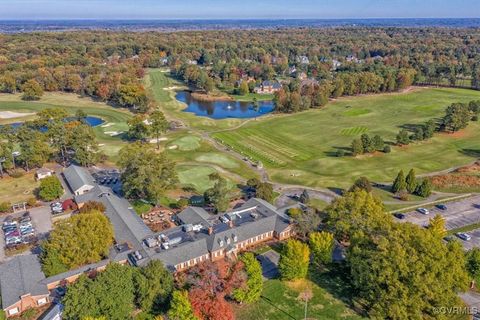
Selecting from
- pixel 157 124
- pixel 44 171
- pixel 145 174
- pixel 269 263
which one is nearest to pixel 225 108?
pixel 157 124

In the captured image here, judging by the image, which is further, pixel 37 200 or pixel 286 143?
pixel 286 143

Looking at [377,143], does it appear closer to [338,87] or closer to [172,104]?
[338,87]

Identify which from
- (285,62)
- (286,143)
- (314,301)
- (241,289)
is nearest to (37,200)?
(241,289)

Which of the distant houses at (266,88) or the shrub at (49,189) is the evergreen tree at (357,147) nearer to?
the shrub at (49,189)

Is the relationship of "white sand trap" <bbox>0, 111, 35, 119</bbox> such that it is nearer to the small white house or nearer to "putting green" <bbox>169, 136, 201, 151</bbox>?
the small white house

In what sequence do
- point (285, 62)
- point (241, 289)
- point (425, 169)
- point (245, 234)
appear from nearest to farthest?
point (241, 289) < point (245, 234) < point (425, 169) < point (285, 62)

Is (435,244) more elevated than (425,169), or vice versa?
(435,244)

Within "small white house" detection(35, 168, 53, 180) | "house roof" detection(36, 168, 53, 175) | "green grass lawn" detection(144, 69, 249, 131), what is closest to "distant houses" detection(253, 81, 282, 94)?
"green grass lawn" detection(144, 69, 249, 131)

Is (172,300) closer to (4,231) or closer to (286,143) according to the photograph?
(4,231)
